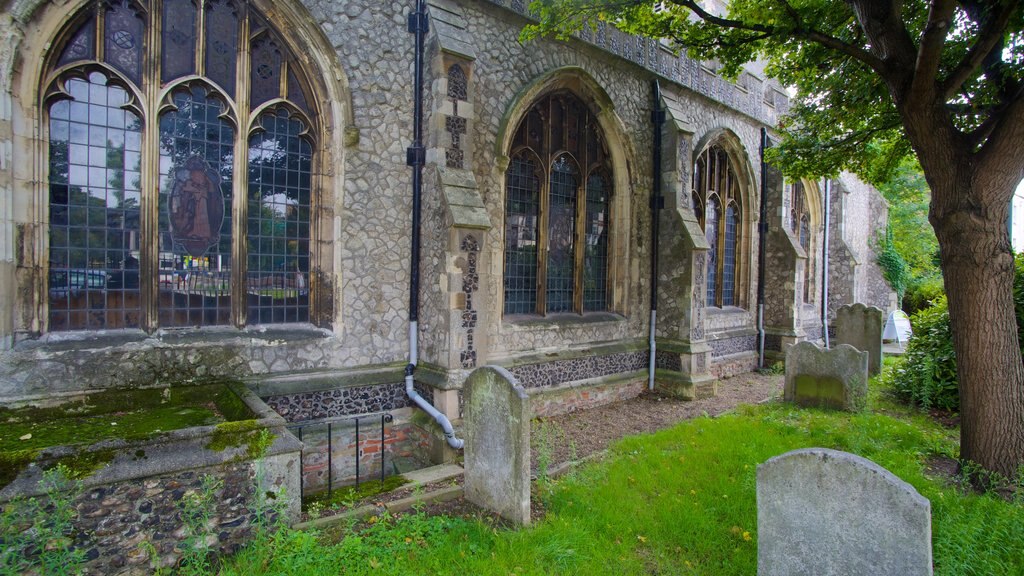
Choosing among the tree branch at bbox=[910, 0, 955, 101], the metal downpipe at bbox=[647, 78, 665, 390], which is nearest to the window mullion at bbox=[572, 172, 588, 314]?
the metal downpipe at bbox=[647, 78, 665, 390]

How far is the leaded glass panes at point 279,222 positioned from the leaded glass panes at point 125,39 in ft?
4.16

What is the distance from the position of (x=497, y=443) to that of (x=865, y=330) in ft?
35.9

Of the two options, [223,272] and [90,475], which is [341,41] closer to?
[223,272]

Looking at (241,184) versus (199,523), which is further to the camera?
(241,184)

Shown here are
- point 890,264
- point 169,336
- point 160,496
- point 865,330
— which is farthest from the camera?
point 890,264

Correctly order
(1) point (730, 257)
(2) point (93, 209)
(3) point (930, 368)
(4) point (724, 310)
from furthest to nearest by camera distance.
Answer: (1) point (730, 257), (4) point (724, 310), (3) point (930, 368), (2) point (93, 209)

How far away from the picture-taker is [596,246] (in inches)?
376

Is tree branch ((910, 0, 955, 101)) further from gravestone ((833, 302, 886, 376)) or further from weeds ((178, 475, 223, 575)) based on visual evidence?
gravestone ((833, 302, 886, 376))

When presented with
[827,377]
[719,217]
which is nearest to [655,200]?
[719,217]

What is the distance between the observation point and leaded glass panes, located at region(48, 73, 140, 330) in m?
5.07

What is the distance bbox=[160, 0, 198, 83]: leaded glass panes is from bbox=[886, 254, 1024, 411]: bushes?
11.4 m

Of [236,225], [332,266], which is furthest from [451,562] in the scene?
[236,225]

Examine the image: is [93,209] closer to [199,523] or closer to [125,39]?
[125,39]

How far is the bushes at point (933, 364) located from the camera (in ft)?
27.3
